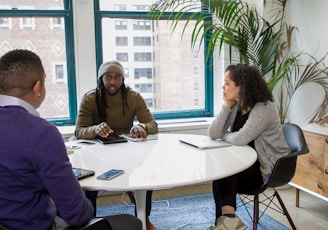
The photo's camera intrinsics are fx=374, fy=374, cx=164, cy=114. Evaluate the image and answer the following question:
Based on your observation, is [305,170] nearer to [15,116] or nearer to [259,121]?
[259,121]

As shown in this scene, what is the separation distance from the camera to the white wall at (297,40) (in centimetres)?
345

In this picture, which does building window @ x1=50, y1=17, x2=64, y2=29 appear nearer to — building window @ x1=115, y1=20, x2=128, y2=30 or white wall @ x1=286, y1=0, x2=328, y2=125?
building window @ x1=115, y1=20, x2=128, y2=30

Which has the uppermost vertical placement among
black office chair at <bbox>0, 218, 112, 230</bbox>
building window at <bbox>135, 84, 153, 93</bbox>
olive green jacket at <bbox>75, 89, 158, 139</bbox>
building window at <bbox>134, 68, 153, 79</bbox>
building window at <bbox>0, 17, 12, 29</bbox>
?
building window at <bbox>0, 17, 12, 29</bbox>

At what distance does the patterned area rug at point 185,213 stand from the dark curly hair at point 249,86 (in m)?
1.03

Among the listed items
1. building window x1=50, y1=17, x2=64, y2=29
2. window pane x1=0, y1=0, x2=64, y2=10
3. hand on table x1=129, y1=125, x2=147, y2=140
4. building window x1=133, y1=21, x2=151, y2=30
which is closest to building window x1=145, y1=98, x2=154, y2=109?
building window x1=133, y1=21, x2=151, y2=30

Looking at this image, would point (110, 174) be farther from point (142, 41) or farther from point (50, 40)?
point (142, 41)

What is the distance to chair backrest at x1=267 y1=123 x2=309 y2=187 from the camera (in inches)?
89.0

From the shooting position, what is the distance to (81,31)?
3598mm

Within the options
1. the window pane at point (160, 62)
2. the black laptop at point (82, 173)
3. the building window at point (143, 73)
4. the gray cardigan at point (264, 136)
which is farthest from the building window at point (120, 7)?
the black laptop at point (82, 173)

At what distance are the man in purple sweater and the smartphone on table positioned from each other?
25 centimetres

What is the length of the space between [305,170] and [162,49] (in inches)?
75.3

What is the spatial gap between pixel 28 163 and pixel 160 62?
2.88m

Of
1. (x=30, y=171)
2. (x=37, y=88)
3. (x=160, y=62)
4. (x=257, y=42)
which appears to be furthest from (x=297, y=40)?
(x=30, y=171)

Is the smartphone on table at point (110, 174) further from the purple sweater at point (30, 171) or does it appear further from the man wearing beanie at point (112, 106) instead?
the man wearing beanie at point (112, 106)
